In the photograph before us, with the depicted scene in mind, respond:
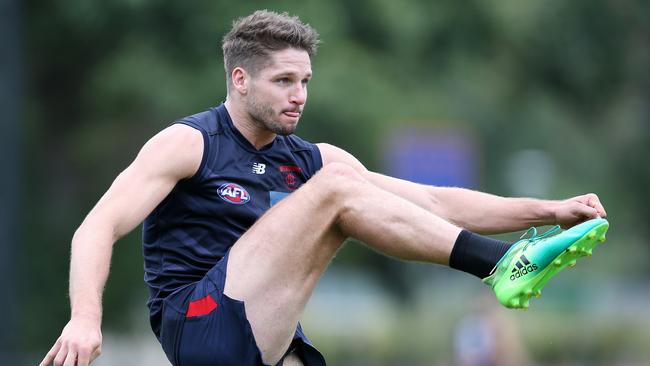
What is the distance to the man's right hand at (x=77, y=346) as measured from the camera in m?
5.18

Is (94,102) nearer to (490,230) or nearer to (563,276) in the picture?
(563,276)

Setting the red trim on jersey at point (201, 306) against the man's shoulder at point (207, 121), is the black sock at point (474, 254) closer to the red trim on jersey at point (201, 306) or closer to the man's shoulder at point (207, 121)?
the red trim on jersey at point (201, 306)

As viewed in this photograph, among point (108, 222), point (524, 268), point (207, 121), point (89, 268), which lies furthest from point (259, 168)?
point (524, 268)

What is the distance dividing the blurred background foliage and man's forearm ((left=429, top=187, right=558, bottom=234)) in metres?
8.57

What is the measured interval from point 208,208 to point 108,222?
0.67 m

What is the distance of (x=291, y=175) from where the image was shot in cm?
660

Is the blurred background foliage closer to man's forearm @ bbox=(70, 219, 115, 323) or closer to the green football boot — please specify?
man's forearm @ bbox=(70, 219, 115, 323)

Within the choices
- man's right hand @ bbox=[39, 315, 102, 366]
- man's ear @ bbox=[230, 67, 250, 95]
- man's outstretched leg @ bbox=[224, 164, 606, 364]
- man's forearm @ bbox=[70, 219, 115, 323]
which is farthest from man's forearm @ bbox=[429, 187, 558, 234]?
man's right hand @ bbox=[39, 315, 102, 366]

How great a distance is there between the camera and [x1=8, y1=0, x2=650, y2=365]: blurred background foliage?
1761 cm

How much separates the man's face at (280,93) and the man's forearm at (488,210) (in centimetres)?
86

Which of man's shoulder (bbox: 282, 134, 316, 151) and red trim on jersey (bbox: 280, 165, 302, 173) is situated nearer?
red trim on jersey (bbox: 280, 165, 302, 173)

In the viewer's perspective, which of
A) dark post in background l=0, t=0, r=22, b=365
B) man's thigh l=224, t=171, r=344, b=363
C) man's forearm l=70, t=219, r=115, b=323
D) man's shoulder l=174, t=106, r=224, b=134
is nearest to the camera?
man's forearm l=70, t=219, r=115, b=323

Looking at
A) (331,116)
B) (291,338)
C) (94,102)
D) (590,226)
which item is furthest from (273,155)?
(94,102)

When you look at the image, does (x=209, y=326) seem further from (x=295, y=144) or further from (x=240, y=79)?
(x=240, y=79)
